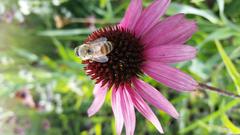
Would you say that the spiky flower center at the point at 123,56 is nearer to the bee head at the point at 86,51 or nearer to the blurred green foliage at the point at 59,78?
the bee head at the point at 86,51

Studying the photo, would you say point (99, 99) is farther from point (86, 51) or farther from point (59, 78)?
point (59, 78)

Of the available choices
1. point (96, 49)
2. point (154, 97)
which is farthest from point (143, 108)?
point (96, 49)

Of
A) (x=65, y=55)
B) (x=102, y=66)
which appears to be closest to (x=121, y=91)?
(x=102, y=66)

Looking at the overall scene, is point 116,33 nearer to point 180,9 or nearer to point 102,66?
point 102,66

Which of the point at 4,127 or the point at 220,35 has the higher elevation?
the point at 220,35

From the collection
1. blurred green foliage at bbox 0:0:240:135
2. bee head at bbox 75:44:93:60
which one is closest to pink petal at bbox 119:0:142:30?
bee head at bbox 75:44:93:60

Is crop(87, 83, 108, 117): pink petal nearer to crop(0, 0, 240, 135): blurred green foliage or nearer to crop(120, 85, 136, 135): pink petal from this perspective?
crop(120, 85, 136, 135): pink petal

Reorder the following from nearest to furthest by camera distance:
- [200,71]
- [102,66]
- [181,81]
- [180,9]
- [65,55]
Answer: [181,81] < [102,66] < [180,9] < [200,71] < [65,55]
